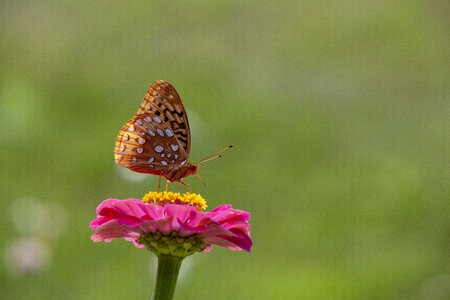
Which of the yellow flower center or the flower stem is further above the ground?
the yellow flower center

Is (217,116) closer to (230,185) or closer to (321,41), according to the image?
(230,185)

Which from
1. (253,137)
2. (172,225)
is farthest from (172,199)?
(253,137)

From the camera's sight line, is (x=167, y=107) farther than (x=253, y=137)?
No

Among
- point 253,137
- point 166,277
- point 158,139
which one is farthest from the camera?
point 253,137

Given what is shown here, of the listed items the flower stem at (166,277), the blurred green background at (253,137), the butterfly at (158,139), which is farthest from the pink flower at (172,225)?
the blurred green background at (253,137)

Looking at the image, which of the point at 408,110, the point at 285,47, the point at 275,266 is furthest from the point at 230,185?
the point at 285,47

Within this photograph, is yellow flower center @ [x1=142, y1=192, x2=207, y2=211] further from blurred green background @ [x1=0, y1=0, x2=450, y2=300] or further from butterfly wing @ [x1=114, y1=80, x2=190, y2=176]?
blurred green background @ [x1=0, y1=0, x2=450, y2=300]

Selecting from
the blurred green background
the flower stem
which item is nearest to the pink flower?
the flower stem

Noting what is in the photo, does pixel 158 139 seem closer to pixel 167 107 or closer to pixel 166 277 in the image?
pixel 167 107
